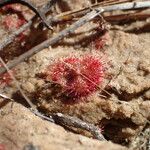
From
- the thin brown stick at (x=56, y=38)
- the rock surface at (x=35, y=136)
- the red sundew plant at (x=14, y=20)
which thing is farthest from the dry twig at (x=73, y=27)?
the rock surface at (x=35, y=136)

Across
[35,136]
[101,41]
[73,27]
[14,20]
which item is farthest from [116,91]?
[14,20]

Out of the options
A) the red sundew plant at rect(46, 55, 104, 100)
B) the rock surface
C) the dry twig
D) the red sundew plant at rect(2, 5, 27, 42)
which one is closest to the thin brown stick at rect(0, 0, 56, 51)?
the red sundew plant at rect(2, 5, 27, 42)

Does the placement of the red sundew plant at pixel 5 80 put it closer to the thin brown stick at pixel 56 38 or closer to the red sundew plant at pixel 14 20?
the thin brown stick at pixel 56 38


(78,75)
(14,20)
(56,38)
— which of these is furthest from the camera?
(14,20)

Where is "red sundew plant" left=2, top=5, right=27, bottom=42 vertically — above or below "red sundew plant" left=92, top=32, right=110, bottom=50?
above

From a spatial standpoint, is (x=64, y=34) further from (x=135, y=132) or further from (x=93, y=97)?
(x=135, y=132)

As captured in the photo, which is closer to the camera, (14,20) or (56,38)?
(56,38)

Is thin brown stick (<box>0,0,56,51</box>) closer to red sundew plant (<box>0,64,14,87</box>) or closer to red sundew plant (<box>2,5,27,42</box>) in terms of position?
red sundew plant (<box>2,5,27,42</box>)

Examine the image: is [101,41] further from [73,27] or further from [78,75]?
[78,75]
